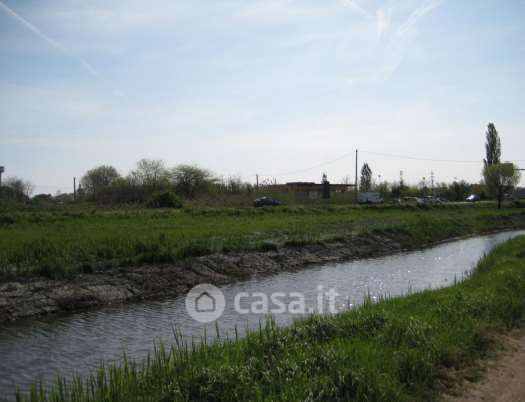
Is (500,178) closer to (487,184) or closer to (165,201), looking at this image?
(487,184)

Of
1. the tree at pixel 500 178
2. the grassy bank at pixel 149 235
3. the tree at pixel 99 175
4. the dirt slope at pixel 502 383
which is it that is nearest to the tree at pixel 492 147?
the tree at pixel 500 178

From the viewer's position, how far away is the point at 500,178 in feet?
220

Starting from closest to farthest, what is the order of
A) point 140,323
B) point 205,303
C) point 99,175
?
point 140,323 → point 205,303 → point 99,175

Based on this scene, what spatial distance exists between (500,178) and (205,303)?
61.9m

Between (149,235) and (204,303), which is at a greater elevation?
(149,235)

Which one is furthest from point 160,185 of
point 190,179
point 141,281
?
point 141,281

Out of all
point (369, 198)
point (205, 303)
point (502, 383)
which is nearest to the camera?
point (502, 383)

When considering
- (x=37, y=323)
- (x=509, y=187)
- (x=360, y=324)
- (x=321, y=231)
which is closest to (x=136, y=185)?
(x=321, y=231)

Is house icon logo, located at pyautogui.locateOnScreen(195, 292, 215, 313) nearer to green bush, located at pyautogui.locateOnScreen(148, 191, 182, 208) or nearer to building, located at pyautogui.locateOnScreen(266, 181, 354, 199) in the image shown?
green bush, located at pyautogui.locateOnScreen(148, 191, 182, 208)

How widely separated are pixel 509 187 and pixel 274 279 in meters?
59.4

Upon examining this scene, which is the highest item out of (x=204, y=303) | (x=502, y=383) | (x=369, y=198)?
(x=369, y=198)

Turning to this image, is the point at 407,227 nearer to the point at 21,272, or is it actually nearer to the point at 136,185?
the point at 21,272

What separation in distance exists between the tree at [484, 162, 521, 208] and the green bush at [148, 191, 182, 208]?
42284 millimetres

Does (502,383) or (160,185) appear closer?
(502,383)
